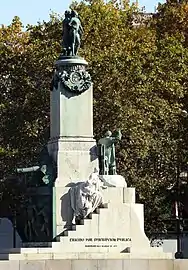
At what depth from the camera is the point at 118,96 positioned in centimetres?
4356

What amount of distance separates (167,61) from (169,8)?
13436 millimetres

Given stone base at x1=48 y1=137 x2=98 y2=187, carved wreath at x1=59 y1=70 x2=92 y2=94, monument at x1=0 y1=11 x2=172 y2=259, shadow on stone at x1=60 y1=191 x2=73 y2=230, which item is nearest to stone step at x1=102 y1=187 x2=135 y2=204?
monument at x1=0 y1=11 x2=172 y2=259

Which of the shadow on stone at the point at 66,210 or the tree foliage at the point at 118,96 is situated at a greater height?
the tree foliage at the point at 118,96

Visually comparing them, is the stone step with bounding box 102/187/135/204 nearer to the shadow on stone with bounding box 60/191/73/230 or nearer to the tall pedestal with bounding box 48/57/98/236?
the tall pedestal with bounding box 48/57/98/236

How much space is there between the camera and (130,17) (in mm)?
56344

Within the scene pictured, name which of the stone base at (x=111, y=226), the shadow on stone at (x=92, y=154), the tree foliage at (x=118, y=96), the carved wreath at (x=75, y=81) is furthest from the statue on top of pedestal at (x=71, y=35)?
the tree foliage at (x=118, y=96)

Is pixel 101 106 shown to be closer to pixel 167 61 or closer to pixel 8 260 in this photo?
pixel 167 61

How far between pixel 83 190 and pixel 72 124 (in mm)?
2256

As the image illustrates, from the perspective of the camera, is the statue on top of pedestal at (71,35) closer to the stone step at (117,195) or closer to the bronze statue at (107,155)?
the bronze statue at (107,155)

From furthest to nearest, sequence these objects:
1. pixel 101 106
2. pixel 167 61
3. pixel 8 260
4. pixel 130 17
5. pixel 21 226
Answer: pixel 130 17 < pixel 167 61 < pixel 101 106 < pixel 21 226 < pixel 8 260

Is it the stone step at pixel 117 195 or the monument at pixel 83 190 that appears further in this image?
the stone step at pixel 117 195

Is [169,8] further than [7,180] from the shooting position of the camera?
Yes

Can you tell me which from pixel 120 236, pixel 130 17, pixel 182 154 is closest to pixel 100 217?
pixel 120 236

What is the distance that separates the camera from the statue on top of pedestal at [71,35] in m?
33.3
